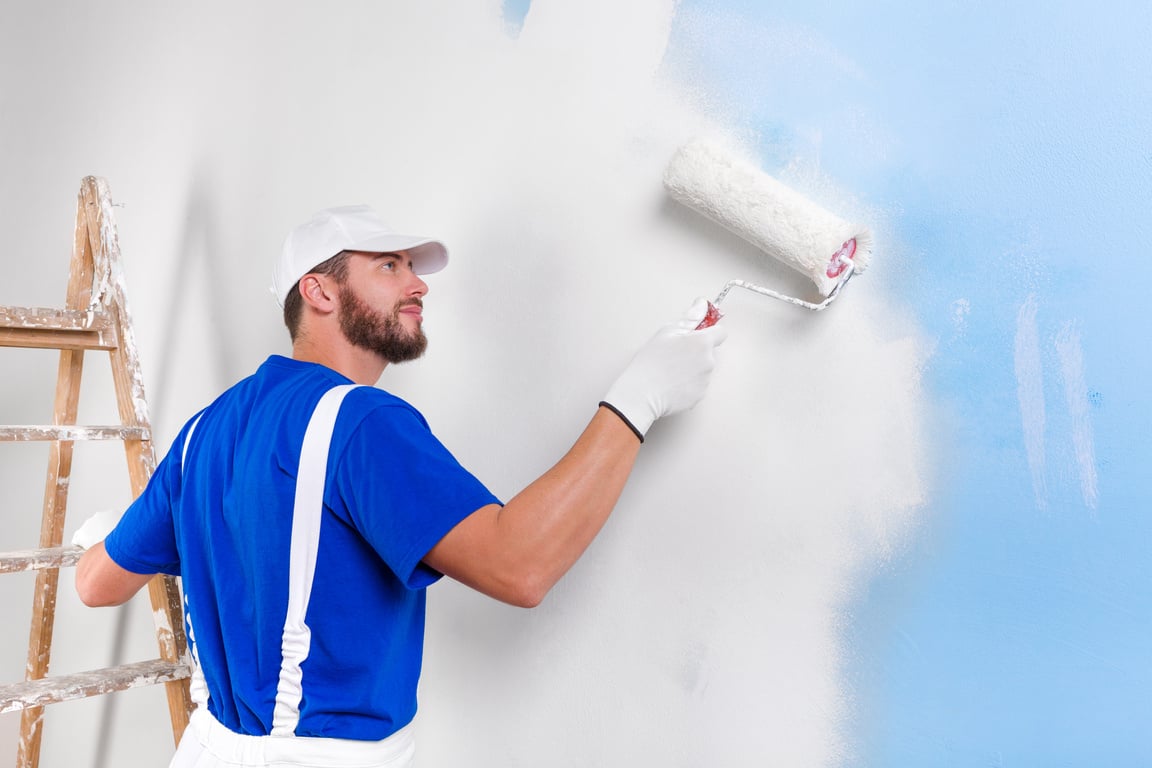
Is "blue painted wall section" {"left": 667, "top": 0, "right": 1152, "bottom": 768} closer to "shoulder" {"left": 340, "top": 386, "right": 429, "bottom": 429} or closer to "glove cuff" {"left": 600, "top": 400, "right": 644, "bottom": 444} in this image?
"glove cuff" {"left": 600, "top": 400, "right": 644, "bottom": 444}

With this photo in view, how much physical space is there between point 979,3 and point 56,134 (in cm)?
241

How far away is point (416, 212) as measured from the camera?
1.61m

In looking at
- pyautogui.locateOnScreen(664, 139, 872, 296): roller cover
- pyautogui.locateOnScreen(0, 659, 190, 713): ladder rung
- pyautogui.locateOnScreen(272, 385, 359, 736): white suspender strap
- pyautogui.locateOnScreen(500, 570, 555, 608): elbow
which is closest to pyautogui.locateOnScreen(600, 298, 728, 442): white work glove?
pyautogui.locateOnScreen(664, 139, 872, 296): roller cover

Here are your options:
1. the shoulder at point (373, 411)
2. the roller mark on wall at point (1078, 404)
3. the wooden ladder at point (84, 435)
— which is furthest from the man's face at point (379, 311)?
the roller mark on wall at point (1078, 404)

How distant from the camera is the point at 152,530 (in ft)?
4.53

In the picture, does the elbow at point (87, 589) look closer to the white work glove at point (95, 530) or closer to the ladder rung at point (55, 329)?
the white work glove at point (95, 530)

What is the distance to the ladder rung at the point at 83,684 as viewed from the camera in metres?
1.53

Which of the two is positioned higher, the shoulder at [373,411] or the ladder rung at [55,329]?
the ladder rung at [55,329]

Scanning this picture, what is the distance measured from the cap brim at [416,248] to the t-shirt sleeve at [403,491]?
34 cm

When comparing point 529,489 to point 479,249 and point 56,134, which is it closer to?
point 479,249

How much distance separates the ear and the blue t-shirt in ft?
0.39

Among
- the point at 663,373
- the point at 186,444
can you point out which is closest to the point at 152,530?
the point at 186,444

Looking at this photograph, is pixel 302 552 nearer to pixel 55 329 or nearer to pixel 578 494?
pixel 578 494

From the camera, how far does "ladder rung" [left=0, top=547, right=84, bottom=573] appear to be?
5.41ft
